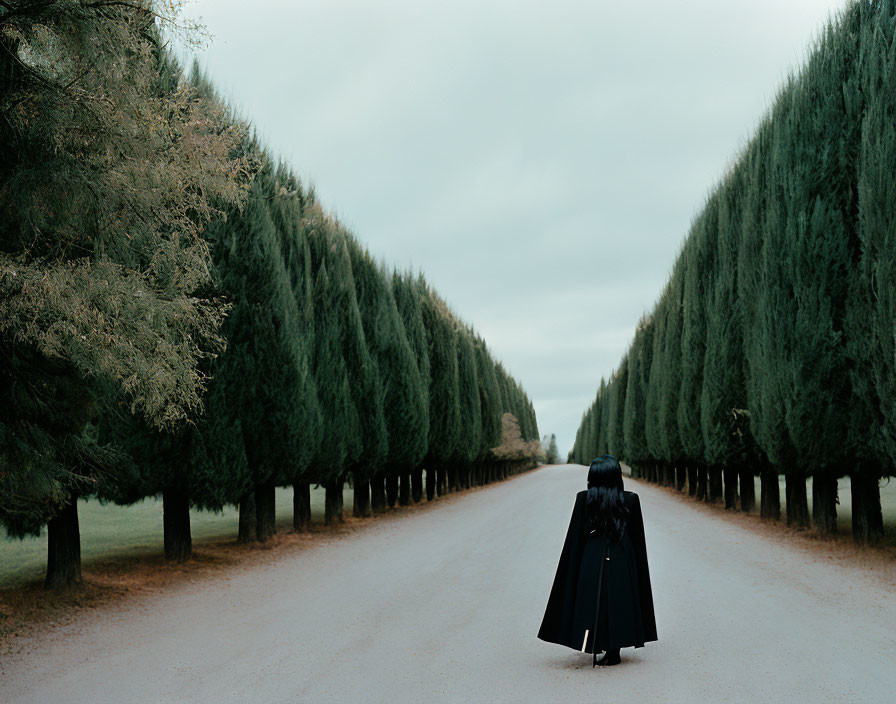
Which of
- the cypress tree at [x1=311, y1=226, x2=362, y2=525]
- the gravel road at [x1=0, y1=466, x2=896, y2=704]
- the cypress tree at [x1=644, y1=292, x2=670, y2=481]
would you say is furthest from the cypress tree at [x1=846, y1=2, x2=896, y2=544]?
the cypress tree at [x1=644, y1=292, x2=670, y2=481]

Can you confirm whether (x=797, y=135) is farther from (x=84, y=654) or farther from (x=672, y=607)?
(x=84, y=654)

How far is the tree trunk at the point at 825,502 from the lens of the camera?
13023 mm

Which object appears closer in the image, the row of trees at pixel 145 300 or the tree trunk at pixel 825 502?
the row of trees at pixel 145 300

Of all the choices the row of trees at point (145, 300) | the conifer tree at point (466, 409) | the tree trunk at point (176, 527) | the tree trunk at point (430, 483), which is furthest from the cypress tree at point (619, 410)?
the tree trunk at point (176, 527)

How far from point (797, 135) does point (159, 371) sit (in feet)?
42.1

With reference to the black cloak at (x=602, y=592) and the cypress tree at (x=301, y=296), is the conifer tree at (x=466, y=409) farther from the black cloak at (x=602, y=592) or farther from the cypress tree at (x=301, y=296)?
the black cloak at (x=602, y=592)

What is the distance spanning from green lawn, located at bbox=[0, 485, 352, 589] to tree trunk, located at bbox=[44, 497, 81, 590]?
2.99ft

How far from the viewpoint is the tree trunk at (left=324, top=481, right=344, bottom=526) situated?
17.4 m

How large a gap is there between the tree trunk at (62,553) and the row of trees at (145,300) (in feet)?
0.06

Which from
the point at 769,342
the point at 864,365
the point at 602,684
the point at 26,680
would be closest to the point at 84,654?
the point at 26,680

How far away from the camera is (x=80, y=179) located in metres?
5.61

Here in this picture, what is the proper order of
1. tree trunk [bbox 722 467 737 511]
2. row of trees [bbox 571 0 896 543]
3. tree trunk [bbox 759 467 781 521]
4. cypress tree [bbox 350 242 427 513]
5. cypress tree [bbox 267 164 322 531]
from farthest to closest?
cypress tree [bbox 350 242 427 513] < tree trunk [bbox 722 467 737 511] < tree trunk [bbox 759 467 781 521] < cypress tree [bbox 267 164 322 531] < row of trees [bbox 571 0 896 543]

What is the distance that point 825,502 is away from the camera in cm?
1313

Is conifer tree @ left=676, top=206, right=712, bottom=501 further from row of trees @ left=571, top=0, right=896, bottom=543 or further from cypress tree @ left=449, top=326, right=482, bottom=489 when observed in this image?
cypress tree @ left=449, top=326, right=482, bottom=489
